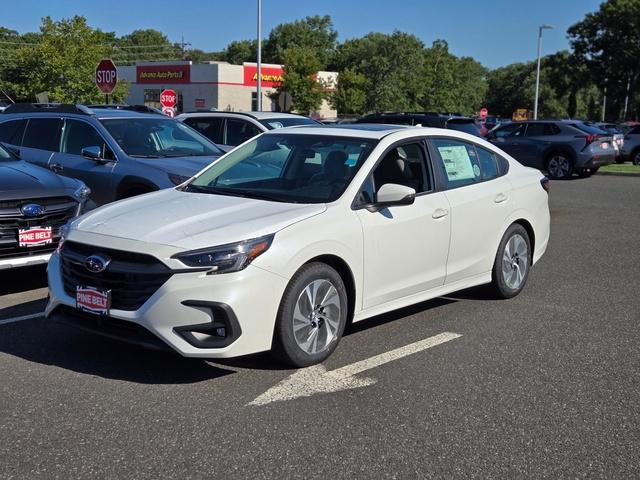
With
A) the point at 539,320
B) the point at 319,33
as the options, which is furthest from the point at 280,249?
the point at 319,33

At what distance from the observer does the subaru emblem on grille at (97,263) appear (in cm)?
462

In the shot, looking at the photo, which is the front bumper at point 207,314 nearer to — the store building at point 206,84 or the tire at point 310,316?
the tire at point 310,316

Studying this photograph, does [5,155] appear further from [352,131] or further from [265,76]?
[265,76]

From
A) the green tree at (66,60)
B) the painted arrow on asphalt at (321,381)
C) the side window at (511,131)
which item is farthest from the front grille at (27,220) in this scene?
the green tree at (66,60)

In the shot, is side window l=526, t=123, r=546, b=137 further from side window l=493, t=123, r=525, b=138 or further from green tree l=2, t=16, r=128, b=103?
green tree l=2, t=16, r=128, b=103

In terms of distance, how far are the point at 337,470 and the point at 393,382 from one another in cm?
125

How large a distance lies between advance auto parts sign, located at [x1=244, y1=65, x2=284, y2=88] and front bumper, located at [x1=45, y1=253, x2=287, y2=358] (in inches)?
2206

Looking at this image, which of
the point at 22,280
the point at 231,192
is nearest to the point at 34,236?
the point at 22,280

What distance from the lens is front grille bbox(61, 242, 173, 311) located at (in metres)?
4.46

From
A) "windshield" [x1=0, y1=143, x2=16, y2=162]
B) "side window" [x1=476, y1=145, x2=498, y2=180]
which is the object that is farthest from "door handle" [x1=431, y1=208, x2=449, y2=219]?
"windshield" [x1=0, y1=143, x2=16, y2=162]

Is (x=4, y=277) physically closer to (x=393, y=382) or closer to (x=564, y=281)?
(x=393, y=382)

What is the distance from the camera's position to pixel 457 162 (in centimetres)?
643

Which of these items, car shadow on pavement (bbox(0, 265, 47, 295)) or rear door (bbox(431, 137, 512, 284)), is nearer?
rear door (bbox(431, 137, 512, 284))

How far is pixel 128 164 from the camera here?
29.3ft
